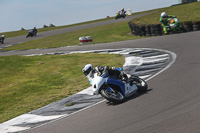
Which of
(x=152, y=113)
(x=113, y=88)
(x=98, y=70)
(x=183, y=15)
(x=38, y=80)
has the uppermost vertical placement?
(x=183, y=15)

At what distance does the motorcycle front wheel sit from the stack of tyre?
47.6ft

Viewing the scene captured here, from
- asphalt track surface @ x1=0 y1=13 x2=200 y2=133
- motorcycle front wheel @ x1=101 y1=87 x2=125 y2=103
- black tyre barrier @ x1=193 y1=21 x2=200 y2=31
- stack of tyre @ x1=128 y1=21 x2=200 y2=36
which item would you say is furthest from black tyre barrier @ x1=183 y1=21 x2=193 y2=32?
motorcycle front wheel @ x1=101 y1=87 x2=125 y2=103

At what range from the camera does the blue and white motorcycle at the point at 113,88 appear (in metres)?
8.06

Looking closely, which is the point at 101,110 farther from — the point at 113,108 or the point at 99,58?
the point at 99,58

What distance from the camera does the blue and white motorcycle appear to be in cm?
806

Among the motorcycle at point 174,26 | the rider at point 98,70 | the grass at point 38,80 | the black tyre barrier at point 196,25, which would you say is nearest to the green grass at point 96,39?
the motorcycle at point 174,26

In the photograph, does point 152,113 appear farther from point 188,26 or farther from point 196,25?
point 188,26

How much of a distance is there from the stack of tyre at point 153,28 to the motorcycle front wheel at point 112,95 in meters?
14.5

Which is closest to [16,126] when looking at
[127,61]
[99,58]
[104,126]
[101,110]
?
[101,110]

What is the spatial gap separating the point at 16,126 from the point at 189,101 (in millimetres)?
3870

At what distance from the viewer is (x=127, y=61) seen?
14.5 m

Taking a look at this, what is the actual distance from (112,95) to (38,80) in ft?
19.7

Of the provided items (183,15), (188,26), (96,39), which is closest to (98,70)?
(188,26)

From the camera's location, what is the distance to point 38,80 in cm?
1355
